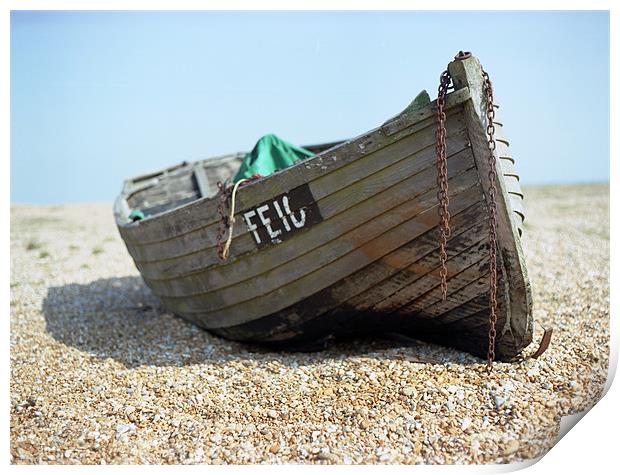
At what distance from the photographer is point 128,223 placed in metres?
5.45

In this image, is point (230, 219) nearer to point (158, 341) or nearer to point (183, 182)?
point (158, 341)

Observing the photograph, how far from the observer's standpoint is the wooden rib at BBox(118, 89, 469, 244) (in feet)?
11.7

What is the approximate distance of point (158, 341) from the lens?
5324mm

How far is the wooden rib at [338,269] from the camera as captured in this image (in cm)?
371

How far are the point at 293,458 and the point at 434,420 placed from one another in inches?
33.0

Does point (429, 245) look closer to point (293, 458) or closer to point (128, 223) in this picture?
point (293, 458)

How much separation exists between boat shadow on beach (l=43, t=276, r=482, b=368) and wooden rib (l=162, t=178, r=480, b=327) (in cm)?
36

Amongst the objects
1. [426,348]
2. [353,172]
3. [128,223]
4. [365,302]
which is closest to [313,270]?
[365,302]

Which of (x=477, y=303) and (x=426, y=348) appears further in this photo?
(x=426, y=348)

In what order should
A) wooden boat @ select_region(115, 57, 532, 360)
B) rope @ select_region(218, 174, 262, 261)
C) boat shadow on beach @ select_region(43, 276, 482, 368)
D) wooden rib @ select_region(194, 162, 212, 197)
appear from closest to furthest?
wooden boat @ select_region(115, 57, 532, 360) → rope @ select_region(218, 174, 262, 261) → boat shadow on beach @ select_region(43, 276, 482, 368) → wooden rib @ select_region(194, 162, 212, 197)

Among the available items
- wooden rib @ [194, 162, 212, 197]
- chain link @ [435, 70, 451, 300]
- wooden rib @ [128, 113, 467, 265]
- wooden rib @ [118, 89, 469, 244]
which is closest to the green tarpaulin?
wooden rib @ [118, 89, 469, 244]

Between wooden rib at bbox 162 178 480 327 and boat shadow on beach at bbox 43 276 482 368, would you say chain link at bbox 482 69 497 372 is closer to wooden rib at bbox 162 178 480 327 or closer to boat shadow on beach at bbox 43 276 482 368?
wooden rib at bbox 162 178 480 327
